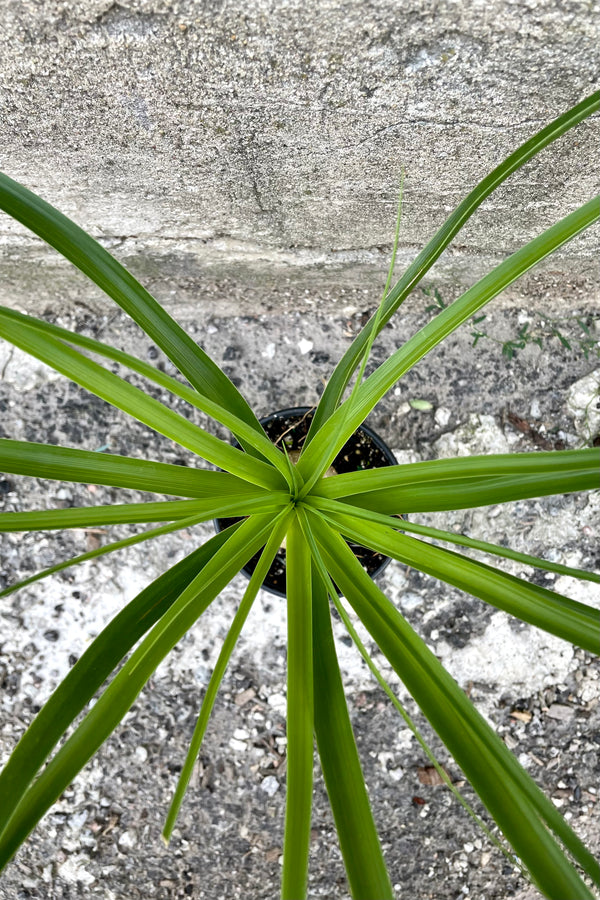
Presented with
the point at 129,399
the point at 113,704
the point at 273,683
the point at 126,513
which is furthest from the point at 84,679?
the point at 273,683

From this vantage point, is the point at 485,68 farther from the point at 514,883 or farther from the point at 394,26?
the point at 514,883

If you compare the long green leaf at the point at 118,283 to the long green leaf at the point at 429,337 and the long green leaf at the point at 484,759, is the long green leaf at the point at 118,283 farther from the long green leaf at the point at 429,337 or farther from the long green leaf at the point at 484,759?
the long green leaf at the point at 484,759

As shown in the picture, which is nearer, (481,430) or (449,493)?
(449,493)

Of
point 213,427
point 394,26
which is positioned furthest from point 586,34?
point 213,427

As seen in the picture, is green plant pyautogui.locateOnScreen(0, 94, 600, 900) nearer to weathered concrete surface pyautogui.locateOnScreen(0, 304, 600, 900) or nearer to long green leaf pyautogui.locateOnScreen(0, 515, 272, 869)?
long green leaf pyautogui.locateOnScreen(0, 515, 272, 869)

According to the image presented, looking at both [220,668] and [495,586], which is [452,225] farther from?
[220,668]

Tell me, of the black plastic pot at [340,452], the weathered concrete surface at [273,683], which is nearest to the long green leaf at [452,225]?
the black plastic pot at [340,452]

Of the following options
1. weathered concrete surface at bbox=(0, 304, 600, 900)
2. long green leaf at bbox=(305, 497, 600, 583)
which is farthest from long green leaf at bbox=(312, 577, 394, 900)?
weathered concrete surface at bbox=(0, 304, 600, 900)
